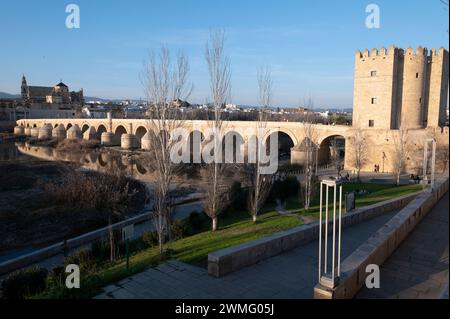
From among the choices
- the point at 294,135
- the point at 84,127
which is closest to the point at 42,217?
the point at 294,135

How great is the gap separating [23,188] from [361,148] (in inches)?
833

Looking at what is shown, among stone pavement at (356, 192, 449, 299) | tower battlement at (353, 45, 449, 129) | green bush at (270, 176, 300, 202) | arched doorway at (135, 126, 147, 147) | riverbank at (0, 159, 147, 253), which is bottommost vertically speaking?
riverbank at (0, 159, 147, 253)

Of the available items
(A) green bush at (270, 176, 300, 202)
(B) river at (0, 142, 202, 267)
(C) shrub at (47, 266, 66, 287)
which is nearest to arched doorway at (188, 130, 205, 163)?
(B) river at (0, 142, 202, 267)

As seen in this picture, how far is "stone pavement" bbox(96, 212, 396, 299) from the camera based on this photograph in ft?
18.1

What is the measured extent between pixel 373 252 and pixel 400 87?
918 inches

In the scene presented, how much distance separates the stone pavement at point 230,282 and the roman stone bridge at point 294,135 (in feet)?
14.4

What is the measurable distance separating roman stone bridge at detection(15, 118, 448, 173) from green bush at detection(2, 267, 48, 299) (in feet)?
14.3

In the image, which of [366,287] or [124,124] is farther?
[124,124]

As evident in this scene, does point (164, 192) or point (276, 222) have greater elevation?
point (164, 192)

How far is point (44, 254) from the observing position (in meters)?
10.3

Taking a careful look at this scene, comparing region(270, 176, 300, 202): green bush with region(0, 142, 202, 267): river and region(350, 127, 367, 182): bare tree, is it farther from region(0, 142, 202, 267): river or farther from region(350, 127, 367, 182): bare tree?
region(350, 127, 367, 182): bare tree

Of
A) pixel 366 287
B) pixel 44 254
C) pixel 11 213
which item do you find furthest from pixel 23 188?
pixel 366 287
